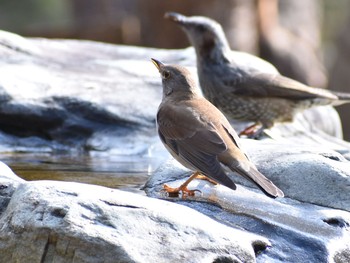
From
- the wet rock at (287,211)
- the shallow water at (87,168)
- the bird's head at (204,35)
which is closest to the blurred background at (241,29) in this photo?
the bird's head at (204,35)

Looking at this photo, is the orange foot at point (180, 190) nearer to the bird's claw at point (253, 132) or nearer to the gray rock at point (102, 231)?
the gray rock at point (102, 231)

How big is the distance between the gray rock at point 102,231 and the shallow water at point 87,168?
1358mm

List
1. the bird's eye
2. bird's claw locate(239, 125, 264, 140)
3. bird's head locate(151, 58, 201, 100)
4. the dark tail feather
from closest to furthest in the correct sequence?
the dark tail feather → bird's head locate(151, 58, 201, 100) → the bird's eye → bird's claw locate(239, 125, 264, 140)

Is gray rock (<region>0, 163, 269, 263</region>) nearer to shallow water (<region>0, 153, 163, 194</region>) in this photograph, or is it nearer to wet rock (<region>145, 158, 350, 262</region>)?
wet rock (<region>145, 158, 350, 262</region>)

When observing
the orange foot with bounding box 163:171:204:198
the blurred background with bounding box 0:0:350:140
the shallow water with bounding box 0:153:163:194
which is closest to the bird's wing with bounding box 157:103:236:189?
the orange foot with bounding box 163:171:204:198

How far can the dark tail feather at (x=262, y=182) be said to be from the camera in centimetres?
529

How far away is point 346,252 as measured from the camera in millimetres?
5105

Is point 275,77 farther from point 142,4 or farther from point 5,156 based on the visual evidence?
point 142,4

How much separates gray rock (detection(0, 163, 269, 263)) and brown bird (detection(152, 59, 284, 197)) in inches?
27.5

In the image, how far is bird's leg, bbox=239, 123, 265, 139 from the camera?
342 inches

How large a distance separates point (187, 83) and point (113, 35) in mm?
12763

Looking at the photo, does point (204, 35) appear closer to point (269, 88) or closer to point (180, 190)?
point (269, 88)

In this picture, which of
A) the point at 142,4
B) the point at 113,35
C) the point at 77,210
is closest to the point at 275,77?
the point at 77,210

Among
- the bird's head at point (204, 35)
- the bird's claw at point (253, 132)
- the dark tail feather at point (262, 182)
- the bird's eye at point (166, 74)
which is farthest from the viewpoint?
the bird's head at point (204, 35)
